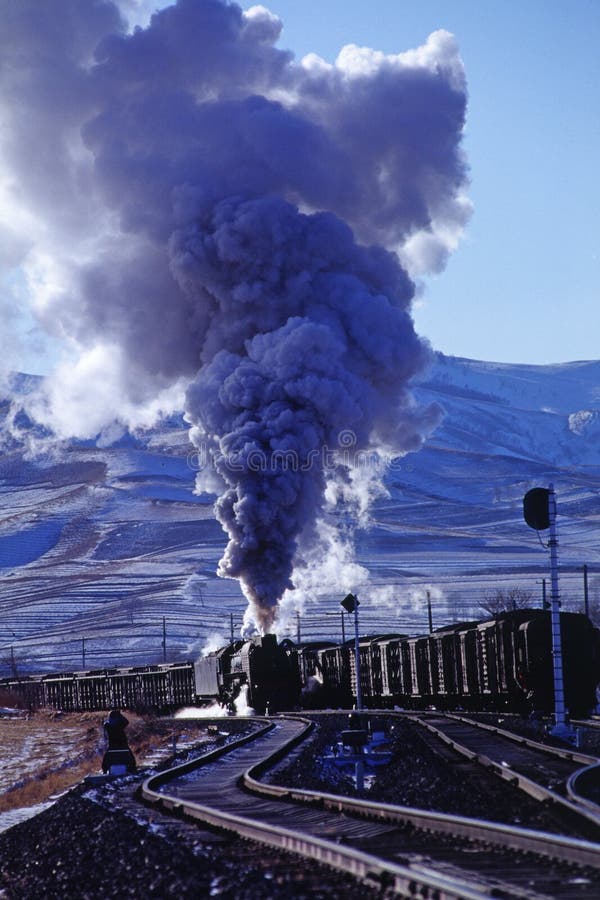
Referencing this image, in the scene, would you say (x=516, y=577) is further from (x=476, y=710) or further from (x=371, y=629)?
(x=476, y=710)

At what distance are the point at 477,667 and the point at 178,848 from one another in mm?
23422

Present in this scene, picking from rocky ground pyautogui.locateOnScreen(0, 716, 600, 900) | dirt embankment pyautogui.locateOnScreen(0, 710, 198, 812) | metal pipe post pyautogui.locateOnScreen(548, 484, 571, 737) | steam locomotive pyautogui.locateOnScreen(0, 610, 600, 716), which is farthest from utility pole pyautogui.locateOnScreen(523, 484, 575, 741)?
dirt embankment pyautogui.locateOnScreen(0, 710, 198, 812)

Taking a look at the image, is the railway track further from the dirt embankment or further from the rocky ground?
the dirt embankment

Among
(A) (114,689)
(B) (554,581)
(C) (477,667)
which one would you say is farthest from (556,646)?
(A) (114,689)

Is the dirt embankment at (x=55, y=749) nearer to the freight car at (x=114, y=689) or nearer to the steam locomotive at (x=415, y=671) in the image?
the freight car at (x=114, y=689)

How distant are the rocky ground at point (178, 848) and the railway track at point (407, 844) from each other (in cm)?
24

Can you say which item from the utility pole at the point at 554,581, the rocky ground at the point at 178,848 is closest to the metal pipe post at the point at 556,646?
the utility pole at the point at 554,581

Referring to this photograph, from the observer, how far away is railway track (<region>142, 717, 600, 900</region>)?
8.87 metres

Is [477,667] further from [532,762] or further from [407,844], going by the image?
[407,844]

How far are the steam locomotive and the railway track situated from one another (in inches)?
590

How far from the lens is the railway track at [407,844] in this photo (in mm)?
8867

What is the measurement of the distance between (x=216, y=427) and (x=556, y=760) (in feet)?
92.4

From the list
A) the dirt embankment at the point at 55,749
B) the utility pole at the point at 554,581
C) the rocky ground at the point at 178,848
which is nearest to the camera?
the rocky ground at the point at 178,848

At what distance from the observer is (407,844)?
1137 centimetres
